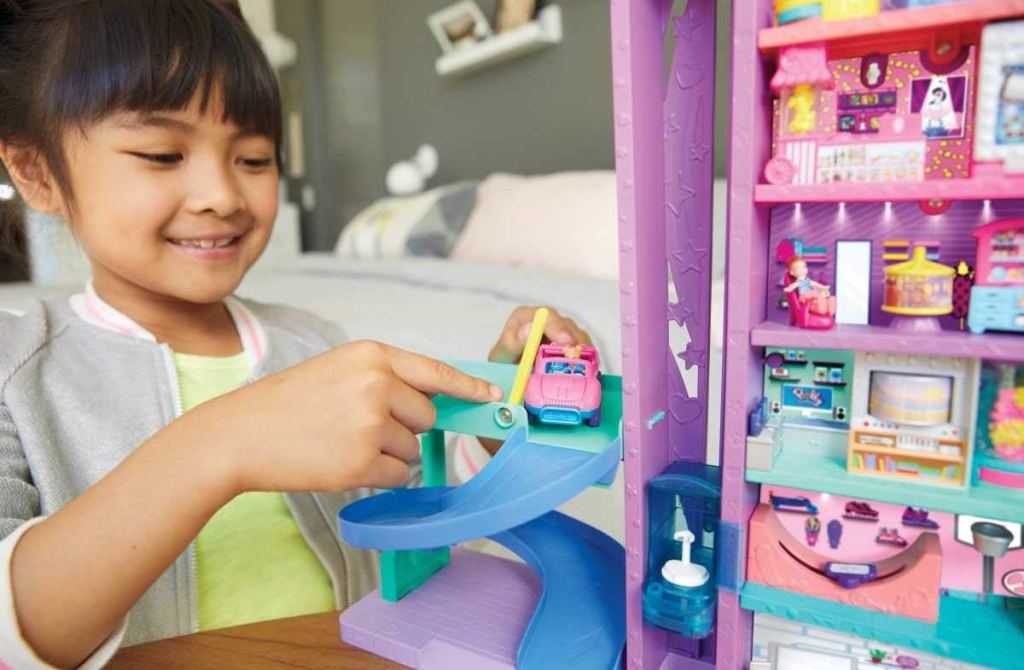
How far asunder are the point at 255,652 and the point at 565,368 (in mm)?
259

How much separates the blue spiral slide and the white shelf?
65.7 inches

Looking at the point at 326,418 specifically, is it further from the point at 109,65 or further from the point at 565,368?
the point at 109,65

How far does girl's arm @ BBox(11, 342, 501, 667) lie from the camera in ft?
1.33

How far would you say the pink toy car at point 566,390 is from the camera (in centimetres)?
45

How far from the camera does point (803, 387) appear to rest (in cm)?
44

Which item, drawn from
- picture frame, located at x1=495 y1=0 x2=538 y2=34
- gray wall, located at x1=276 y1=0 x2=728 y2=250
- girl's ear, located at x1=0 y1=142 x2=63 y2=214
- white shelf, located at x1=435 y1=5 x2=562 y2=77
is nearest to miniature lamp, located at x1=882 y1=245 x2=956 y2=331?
girl's ear, located at x1=0 y1=142 x2=63 y2=214

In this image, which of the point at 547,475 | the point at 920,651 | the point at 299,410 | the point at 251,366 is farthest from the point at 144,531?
the point at 920,651

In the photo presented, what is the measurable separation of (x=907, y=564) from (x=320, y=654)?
13.7 inches

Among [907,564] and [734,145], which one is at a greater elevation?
[734,145]

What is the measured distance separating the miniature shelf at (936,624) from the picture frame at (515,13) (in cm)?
191

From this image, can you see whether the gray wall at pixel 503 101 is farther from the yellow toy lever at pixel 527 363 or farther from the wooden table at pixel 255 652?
the wooden table at pixel 255 652

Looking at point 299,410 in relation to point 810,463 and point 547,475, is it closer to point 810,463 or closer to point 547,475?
point 547,475

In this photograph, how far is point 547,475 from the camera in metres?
0.41

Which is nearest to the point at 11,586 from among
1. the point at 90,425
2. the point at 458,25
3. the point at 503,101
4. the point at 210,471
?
the point at 210,471
